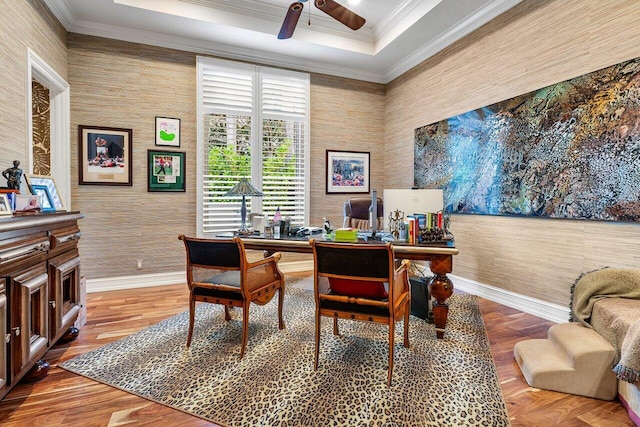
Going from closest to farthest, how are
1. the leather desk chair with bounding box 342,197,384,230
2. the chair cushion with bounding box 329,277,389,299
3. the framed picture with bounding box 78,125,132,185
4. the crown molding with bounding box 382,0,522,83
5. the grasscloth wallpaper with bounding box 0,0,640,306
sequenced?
the chair cushion with bounding box 329,277,389,299, the grasscloth wallpaper with bounding box 0,0,640,306, the crown molding with bounding box 382,0,522,83, the framed picture with bounding box 78,125,132,185, the leather desk chair with bounding box 342,197,384,230

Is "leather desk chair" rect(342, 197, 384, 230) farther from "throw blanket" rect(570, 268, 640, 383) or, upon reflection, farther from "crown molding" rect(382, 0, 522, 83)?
"crown molding" rect(382, 0, 522, 83)

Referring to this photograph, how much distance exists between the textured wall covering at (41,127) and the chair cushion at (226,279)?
8.56ft

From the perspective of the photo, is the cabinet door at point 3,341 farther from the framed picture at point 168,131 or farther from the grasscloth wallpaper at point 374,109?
the framed picture at point 168,131

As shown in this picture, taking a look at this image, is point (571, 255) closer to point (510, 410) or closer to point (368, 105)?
point (510, 410)

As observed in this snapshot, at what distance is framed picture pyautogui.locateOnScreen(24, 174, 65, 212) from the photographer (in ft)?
8.54

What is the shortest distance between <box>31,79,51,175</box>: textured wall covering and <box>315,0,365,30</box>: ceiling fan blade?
10.5ft

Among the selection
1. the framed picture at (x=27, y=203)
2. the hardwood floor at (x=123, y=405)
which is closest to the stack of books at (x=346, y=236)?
the hardwood floor at (x=123, y=405)

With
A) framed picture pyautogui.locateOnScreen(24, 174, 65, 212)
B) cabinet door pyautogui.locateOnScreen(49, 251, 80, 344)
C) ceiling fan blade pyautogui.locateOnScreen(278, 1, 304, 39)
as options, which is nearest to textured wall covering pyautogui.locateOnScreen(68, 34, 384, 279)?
framed picture pyautogui.locateOnScreen(24, 174, 65, 212)

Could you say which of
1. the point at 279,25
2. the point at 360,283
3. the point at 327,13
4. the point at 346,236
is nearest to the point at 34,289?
the point at 360,283

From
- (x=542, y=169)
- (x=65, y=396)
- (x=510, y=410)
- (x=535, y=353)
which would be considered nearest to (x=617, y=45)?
(x=542, y=169)

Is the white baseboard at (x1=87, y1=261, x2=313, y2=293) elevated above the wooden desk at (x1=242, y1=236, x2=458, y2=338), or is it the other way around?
the wooden desk at (x1=242, y1=236, x2=458, y2=338)

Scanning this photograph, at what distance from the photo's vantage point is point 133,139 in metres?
4.15

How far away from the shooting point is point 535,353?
217 cm

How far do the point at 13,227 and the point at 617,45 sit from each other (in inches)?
169
